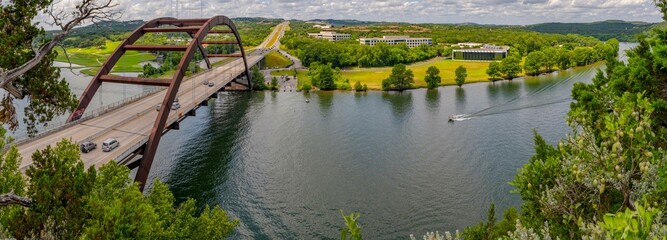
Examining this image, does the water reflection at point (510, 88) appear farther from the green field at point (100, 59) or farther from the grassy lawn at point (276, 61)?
the green field at point (100, 59)

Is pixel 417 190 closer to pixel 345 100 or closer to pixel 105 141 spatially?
pixel 105 141

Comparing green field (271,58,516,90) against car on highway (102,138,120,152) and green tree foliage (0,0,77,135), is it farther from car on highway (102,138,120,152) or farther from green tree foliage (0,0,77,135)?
green tree foliage (0,0,77,135)

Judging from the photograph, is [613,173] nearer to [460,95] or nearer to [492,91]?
[460,95]

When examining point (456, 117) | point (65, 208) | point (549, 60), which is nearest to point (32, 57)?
point (65, 208)

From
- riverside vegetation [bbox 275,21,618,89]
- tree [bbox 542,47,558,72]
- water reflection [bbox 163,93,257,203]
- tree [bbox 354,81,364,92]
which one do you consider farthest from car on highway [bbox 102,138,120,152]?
tree [bbox 542,47,558,72]

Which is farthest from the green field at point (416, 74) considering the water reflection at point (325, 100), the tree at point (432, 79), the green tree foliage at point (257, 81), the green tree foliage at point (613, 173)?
the green tree foliage at point (613, 173)

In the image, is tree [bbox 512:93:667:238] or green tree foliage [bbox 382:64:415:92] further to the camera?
green tree foliage [bbox 382:64:415:92]

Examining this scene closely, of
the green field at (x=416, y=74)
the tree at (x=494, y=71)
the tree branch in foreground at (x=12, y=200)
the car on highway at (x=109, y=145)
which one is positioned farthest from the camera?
the tree at (x=494, y=71)
